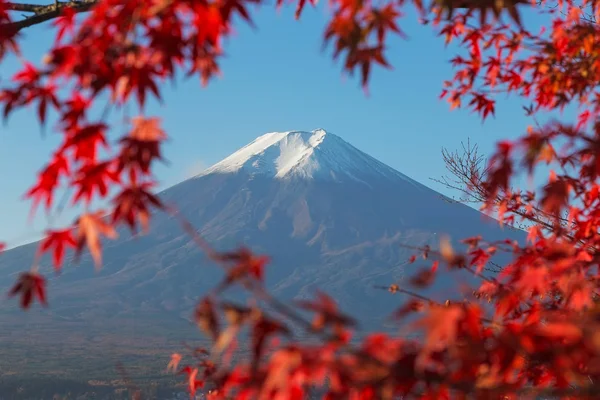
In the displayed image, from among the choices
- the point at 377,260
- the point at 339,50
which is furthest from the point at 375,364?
the point at 377,260

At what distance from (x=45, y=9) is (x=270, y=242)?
118723 millimetres

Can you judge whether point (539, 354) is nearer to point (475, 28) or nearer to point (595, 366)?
point (595, 366)

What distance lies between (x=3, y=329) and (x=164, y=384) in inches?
1740

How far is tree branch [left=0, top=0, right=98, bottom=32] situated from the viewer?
3.58 m

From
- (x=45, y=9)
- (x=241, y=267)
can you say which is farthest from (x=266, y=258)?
(x=45, y=9)

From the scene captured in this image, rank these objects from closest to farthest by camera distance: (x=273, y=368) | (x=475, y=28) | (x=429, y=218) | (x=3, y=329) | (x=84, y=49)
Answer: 1. (x=273, y=368)
2. (x=84, y=49)
3. (x=475, y=28)
4. (x=3, y=329)
5. (x=429, y=218)

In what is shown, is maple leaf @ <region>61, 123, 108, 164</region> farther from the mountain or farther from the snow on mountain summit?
the snow on mountain summit

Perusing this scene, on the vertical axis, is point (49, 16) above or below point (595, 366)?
above

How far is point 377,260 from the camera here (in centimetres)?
11475

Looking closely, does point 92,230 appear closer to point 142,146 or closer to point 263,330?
point 142,146

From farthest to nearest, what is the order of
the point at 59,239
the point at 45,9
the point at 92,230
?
1. the point at 45,9
2. the point at 59,239
3. the point at 92,230

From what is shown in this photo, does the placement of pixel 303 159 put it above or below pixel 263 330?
above

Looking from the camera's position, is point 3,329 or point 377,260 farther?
point 377,260

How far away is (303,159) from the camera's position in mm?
146000
